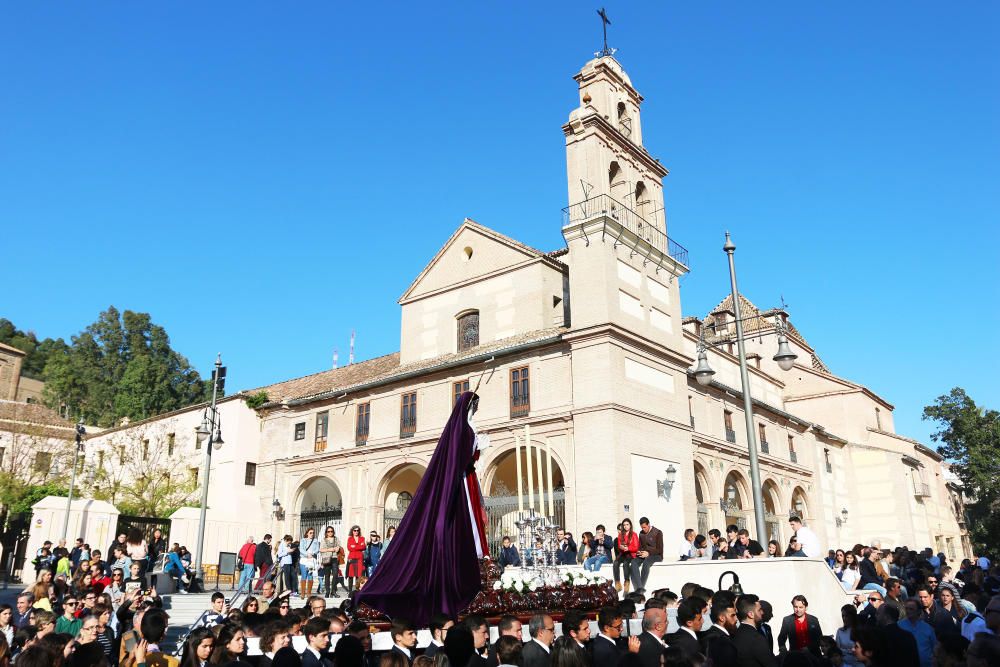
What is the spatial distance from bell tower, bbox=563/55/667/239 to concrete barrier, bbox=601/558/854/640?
15.1 m

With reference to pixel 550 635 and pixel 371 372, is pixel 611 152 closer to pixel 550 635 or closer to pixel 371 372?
pixel 371 372

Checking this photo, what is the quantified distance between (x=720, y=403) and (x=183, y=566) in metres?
20.7

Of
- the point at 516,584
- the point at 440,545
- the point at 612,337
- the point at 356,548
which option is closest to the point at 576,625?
the point at 440,545

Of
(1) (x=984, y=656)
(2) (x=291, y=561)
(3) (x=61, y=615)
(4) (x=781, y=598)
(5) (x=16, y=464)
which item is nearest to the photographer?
(1) (x=984, y=656)

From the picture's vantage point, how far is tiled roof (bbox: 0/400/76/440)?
3966cm

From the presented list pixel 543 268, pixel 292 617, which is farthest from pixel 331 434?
pixel 292 617

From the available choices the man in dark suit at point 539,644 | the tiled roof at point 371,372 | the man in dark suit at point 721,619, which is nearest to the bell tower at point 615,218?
the tiled roof at point 371,372

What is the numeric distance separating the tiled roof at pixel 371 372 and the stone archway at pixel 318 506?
12.1 ft

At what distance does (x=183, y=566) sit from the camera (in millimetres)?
19141

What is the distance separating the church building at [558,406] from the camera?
24062mm

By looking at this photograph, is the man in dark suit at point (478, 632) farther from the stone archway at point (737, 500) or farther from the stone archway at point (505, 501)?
the stone archway at point (737, 500)

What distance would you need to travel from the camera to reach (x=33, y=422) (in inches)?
1624

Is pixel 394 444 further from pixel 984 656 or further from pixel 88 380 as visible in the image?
pixel 88 380

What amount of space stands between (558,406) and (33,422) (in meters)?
31.7
